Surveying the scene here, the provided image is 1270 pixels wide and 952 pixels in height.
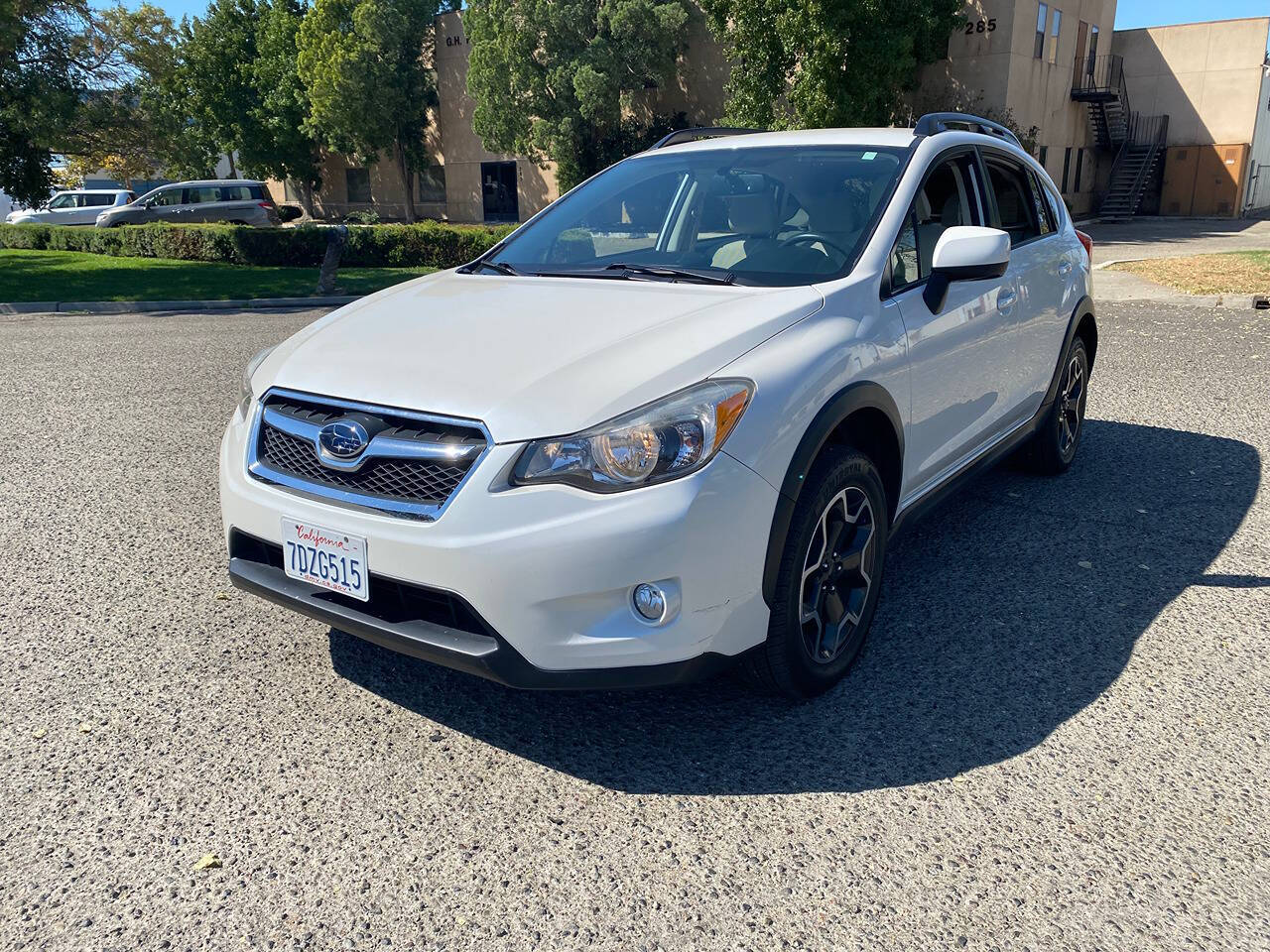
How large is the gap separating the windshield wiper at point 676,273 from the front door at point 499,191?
1454 inches

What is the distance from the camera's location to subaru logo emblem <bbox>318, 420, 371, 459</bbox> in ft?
9.18

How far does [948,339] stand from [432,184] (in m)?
41.9

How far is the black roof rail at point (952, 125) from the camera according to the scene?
4.18 m

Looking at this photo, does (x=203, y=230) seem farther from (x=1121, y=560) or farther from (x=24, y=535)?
(x=1121, y=560)

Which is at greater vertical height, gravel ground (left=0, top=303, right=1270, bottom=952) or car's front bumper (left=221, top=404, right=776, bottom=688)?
car's front bumper (left=221, top=404, right=776, bottom=688)

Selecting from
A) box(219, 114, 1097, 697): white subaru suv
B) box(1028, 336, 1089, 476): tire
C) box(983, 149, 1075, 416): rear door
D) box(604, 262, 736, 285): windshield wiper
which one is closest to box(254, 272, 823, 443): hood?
box(219, 114, 1097, 697): white subaru suv

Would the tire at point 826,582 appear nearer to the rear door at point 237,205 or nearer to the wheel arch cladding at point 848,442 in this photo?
the wheel arch cladding at point 848,442

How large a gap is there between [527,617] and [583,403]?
1.89 feet

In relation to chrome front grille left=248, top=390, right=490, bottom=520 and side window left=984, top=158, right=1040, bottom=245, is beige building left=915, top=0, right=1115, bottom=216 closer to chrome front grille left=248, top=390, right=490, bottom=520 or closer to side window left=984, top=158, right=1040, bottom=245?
side window left=984, top=158, right=1040, bottom=245

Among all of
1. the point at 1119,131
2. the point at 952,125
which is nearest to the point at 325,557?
the point at 952,125

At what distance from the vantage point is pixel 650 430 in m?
2.62

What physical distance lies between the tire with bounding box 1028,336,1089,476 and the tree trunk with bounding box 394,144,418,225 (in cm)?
3854

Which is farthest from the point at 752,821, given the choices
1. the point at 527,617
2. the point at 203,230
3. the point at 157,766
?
the point at 203,230

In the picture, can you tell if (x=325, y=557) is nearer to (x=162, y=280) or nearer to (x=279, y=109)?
(x=162, y=280)
